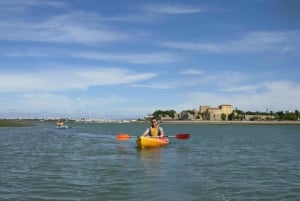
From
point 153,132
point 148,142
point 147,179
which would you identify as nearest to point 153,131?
point 153,132

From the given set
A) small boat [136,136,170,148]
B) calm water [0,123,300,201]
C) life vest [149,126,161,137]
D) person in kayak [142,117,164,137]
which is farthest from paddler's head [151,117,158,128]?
calm water [0,123,300,201]

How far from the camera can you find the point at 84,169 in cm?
2227

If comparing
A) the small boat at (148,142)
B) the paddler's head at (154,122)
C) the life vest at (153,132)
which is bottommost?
the small boat at (148,142)

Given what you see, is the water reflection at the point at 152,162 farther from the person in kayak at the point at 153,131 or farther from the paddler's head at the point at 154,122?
the person in kayak at the point at 153,131

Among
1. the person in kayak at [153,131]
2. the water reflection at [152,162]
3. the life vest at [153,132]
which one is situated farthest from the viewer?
the life vest at [153,132]

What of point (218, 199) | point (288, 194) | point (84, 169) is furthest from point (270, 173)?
point (84, 169)

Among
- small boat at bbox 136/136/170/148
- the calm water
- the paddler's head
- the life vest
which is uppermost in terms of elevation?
the paddler's head

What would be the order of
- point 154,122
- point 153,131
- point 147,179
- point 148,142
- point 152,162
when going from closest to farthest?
point 147,179 → point 152,162 → point 148,142 → point 154,122 → point 153,131

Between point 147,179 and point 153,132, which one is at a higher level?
point 153,132

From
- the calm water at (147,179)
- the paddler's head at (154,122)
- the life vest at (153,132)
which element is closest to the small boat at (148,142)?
the life vest at (153,132)

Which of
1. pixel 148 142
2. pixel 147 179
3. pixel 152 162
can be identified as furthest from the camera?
pixel 148 142

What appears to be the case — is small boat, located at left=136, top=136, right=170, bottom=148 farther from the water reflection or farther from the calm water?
the calm water

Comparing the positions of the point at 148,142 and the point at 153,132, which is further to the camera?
the point at 153,132

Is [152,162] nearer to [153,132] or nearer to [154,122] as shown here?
[154,122]
